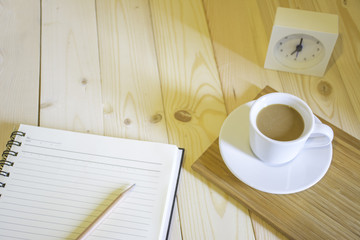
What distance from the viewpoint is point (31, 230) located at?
2.10 feet

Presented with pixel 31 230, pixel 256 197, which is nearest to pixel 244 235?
pixel 256 197

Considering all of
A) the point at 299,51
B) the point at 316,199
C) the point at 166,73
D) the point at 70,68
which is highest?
the point at 70,68

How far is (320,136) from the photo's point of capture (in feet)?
2.06

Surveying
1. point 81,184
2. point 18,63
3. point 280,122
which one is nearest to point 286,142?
point 280,122

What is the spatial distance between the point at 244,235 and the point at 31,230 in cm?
35

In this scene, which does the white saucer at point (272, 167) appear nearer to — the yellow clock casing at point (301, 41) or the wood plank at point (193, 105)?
the wood plank at point (193, 105)

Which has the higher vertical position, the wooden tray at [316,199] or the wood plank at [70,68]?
the wood plank at [70,68]

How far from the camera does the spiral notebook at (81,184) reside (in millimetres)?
640

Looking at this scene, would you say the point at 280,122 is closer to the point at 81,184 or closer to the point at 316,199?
the point at 316,199

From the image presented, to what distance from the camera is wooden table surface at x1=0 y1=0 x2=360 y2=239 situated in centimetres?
74

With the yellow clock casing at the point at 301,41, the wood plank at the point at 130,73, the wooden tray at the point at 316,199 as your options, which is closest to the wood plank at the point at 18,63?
the wood plank at the point at 130,73

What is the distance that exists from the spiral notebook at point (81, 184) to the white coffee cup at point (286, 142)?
154mm

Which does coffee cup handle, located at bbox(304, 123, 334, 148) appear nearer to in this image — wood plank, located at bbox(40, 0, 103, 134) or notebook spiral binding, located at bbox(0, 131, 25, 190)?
wood plank, located at bbox(40, 0, 103, 134)

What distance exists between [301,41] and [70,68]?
484 millimetres
